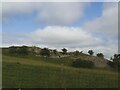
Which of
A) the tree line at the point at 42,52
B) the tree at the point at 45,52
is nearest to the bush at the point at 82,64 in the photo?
the tree line at the point at 42,52

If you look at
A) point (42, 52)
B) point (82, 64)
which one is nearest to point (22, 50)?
point (42, 52)

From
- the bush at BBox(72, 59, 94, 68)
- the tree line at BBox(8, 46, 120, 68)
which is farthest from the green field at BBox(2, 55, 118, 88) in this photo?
the tree line at BBox(8, 46, 120, 68)

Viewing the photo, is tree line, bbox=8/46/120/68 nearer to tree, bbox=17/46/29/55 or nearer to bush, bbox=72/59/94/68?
tree, bbox=17/46/29/55

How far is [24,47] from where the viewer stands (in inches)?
3206

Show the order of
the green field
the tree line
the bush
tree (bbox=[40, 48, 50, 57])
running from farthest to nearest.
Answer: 1. tree (bbox=[40, 48, 50, 57])
2. the tree line
3. the bush
4. the green field

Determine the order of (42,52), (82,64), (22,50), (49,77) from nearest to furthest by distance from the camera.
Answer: (49,77) → (82,64) → (22,50) → (42,52)

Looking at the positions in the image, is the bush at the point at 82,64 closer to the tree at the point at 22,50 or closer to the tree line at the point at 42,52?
the tree line at the point at 42,52

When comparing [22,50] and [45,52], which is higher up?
[22,50]

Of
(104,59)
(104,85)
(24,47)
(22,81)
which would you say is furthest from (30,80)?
(104,59)

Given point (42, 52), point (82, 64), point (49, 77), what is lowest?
point (49, 77)

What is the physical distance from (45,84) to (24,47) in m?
32.4

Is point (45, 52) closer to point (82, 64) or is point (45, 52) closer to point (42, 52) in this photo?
point (42, 52)

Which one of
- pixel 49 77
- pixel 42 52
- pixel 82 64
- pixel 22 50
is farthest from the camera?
pixel 42 52

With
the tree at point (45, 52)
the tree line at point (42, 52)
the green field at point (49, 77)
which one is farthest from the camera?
the tree at point (45, 52)
